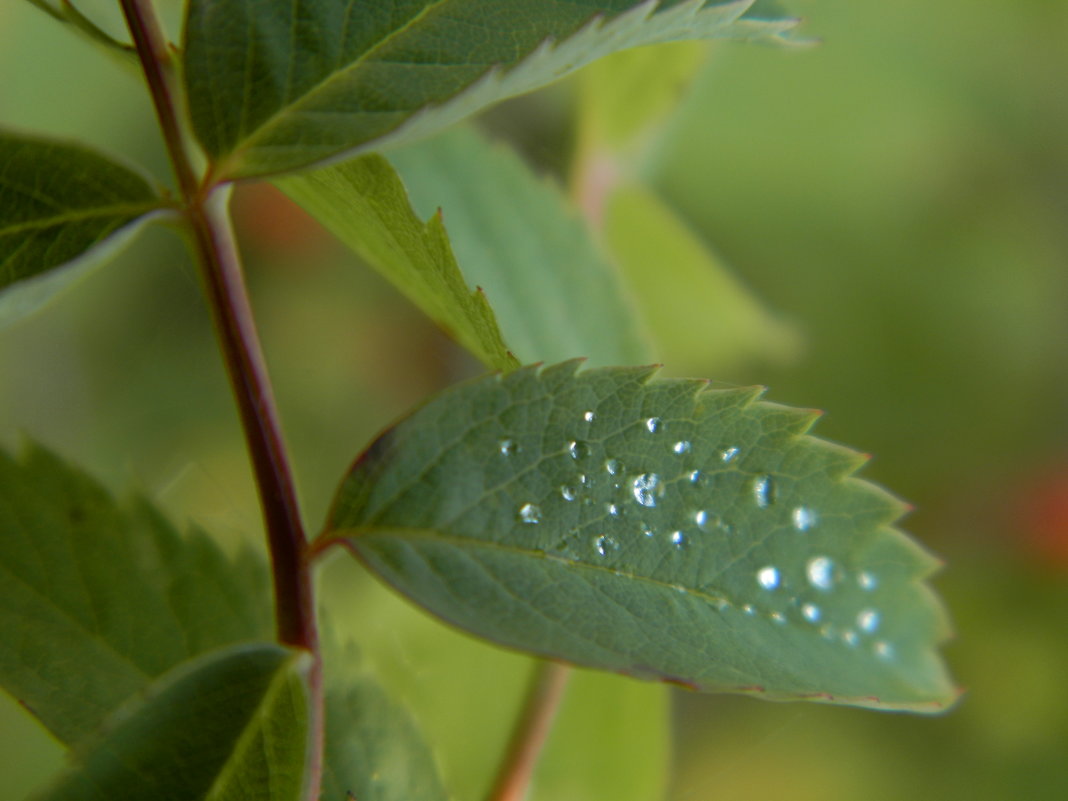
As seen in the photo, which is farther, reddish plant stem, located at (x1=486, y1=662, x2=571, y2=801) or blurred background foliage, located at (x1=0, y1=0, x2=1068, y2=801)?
blurred background foliage, located at (x1=0, y1=0, x2=1068, y2=801)

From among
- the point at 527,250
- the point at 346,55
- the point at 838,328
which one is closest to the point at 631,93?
the point at 527,250

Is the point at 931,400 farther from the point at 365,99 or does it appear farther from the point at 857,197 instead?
the point at 365,99

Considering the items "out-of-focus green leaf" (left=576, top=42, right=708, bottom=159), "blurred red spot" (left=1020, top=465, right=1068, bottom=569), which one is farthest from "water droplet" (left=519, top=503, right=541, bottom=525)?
"blurred red spot" (left=1020, top=465, right=1068, bottom=569)

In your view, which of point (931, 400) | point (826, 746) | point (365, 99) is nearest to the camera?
point (365, 99)

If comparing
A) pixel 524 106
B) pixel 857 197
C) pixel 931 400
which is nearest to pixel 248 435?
pixel 524 106

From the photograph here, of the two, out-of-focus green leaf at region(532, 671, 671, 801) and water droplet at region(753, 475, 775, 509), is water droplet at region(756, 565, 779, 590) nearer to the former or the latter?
water droplet at region(753, 475, 775, 509)

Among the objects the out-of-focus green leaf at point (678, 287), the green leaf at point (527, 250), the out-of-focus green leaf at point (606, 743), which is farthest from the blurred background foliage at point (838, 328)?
the out-of-focus green leaf at point (606, 743)
